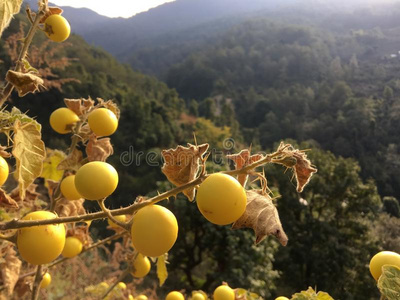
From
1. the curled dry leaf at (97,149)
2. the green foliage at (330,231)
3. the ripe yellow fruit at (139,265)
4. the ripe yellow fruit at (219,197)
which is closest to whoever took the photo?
the ripe yellow fruit at (219,197)

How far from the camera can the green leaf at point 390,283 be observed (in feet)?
2.99

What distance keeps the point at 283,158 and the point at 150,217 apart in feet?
1.36

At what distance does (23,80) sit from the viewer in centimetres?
119

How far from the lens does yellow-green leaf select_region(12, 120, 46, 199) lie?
2.95 feet

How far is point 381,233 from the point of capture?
16281 millimetres

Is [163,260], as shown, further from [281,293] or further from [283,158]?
[281,293]

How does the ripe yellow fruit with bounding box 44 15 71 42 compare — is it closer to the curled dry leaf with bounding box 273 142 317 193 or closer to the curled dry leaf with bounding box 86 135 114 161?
the curled dry leaf with bounding box 86 135 114 161

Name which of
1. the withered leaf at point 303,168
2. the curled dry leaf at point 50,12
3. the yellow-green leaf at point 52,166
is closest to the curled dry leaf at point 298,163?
the withered leaf at point 303,168

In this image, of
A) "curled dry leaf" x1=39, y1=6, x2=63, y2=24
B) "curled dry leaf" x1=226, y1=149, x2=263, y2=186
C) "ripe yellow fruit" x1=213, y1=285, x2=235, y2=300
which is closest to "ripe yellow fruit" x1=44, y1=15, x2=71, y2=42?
"curled dry leaf" x1=39, y1=6, x2=63, y2=24

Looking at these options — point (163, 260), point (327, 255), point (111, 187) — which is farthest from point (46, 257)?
point (327, 255)

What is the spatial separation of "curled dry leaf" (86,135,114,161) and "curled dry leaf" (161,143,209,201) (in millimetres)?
730

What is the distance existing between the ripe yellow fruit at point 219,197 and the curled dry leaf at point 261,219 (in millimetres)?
75

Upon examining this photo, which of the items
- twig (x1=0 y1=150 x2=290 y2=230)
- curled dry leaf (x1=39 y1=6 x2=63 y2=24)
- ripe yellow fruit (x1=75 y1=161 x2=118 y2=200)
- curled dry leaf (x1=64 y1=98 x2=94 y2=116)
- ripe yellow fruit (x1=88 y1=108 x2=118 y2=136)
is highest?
curled dry leaf (x1=39 y1=6 x2=63 y2=24)

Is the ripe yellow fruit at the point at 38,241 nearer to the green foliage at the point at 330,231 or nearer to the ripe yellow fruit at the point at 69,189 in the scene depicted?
the ripe yellow fruit at the point at 69,189
